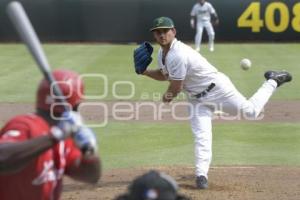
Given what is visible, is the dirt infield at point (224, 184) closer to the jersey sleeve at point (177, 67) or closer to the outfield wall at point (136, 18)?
the jersey sleeve at point (177, 67)

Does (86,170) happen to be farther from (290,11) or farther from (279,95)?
(290,11)

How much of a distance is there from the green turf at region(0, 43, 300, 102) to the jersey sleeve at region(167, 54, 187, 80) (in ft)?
22.2

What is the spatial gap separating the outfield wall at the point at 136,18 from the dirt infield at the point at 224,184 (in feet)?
64.6

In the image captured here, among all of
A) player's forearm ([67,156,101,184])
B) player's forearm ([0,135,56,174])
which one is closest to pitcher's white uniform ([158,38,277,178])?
player's forearm ([67,156,101,184])

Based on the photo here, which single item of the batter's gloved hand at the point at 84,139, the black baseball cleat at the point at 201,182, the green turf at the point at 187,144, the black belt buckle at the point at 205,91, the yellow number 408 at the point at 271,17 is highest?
the yellow number 408 at the point at 271,17

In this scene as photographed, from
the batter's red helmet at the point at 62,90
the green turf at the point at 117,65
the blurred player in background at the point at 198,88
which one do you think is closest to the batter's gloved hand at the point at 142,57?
the blurred player in background at the point at 198,88

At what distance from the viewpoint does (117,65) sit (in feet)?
64.7

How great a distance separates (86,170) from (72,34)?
25080mm

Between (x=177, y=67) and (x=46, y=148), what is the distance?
4500mm

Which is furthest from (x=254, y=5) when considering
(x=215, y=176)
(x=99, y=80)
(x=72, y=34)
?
(x=215, y=176)

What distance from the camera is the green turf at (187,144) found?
926 cm

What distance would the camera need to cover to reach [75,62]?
20.0 meters

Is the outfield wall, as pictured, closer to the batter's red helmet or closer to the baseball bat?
the baseball bat

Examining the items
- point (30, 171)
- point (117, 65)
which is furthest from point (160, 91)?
point (30, 171)
